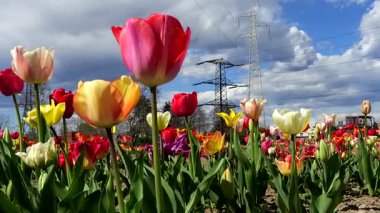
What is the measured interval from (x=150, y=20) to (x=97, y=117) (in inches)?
12.2

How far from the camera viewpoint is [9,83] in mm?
2934

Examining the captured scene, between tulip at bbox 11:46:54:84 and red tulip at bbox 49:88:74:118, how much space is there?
1.24 ft

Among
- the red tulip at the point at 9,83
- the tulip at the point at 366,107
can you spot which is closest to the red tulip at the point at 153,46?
the red tulip at the point at 9,83

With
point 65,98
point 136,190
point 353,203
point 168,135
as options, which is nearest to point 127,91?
point 136,190

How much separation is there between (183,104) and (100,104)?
1899 mm

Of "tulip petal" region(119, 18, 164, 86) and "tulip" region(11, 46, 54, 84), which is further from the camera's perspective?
A: "tulip" region(11, 46, 54, 84)

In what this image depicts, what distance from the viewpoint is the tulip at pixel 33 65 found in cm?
214

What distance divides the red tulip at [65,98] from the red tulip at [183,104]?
2.64 ft

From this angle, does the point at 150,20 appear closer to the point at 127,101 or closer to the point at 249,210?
the point at 127,101

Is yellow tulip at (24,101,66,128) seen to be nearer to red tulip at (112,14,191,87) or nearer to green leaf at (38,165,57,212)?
green leaf at (38,165,57,212)

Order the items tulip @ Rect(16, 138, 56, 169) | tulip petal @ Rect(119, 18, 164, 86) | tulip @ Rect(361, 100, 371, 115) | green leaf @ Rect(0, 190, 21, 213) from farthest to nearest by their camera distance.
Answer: tulip @ Rect(361, 100, 371, 115) < tulip @ Rect(16, 138, 56, 169) < green leaf @ Rect(0, 190, 21, 213) < tulip petal @ Rect(119, 18, 164, 86)

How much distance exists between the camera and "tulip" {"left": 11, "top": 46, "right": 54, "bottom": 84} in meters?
2.14

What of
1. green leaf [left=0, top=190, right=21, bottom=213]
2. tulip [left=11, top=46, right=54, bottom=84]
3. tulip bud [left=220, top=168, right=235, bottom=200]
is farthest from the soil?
green leaf [left=0, top=190, right=21, bottom=213]

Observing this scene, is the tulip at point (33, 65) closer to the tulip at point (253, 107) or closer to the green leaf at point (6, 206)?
the green leaf at point (6, 206)
